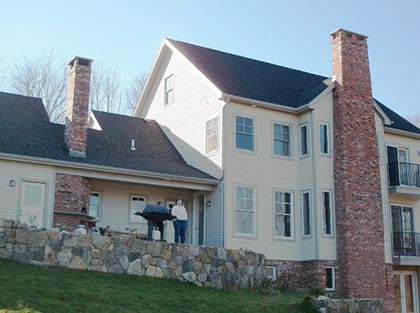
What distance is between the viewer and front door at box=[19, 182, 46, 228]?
63.0ft

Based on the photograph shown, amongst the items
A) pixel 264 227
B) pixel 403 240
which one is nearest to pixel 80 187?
pixel 264 227

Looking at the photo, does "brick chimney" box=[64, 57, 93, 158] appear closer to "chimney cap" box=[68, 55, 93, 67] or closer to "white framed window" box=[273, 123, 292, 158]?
"chimney cap" box=[68, 55, 93, 67]

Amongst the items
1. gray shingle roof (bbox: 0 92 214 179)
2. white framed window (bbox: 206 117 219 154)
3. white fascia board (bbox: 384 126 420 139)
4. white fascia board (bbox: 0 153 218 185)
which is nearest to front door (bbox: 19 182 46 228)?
white fascia board (bbox: 0 153 218 185)

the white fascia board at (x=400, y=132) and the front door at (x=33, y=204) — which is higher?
the white fascia board at (x=400, y=132)

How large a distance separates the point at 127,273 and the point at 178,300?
2.43 meters

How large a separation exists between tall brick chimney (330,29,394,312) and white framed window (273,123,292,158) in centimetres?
173

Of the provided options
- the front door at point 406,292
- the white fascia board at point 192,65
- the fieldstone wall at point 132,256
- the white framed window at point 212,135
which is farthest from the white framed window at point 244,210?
the front door at point 406,292

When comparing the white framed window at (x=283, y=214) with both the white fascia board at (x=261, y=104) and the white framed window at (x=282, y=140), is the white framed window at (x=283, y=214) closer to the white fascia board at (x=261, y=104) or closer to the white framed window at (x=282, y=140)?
the white framed window at (x=282, y=140)

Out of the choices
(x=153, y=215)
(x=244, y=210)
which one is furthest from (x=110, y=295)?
(x=244, y=210)

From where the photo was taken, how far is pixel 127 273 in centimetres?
1625

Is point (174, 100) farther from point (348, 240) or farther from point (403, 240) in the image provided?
point (403, 240)

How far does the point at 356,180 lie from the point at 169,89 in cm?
890

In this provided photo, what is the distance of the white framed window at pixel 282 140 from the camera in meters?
23.3

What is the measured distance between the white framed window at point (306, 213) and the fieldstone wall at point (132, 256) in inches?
162
